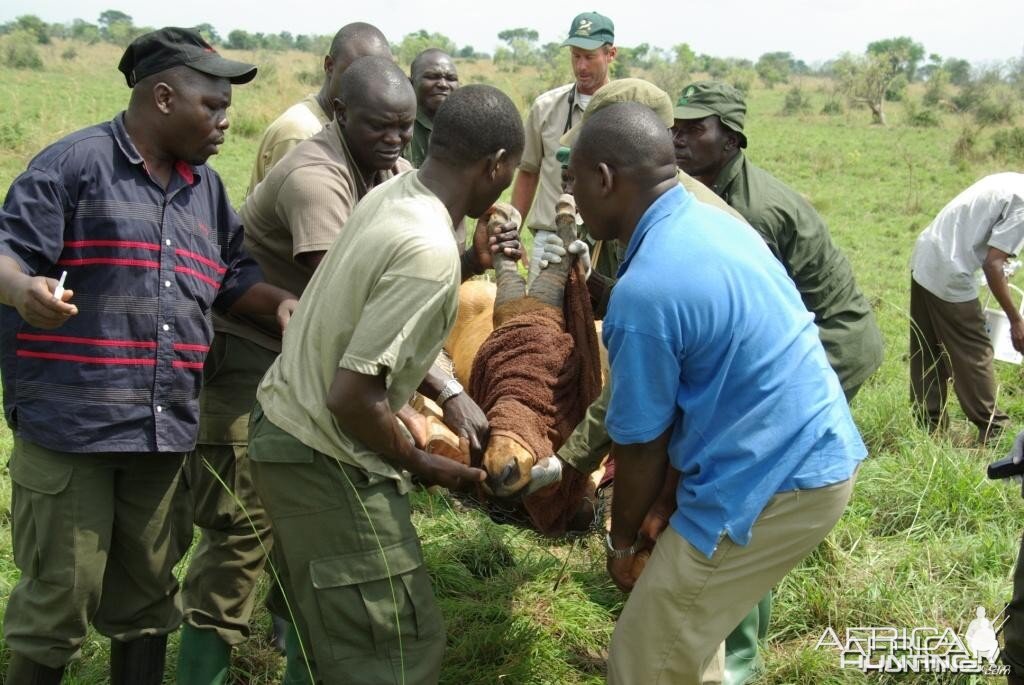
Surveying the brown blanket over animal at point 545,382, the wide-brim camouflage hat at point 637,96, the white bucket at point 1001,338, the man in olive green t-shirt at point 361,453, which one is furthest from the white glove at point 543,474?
the white bucket at point 1001,338

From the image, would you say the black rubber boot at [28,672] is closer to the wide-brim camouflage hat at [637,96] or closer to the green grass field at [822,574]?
the green grass field at [822,574]

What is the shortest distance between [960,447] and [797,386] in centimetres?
407

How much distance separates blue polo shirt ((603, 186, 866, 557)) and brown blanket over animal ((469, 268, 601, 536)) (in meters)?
0.59

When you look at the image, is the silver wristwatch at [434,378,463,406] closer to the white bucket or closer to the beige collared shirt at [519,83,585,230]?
the beige collared shirt at [519,83,585,230]

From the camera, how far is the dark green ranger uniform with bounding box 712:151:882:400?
382cm

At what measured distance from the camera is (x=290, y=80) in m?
26.9

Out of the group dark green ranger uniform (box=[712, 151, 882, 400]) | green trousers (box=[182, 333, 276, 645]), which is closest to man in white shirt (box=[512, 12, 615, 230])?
dark green ranger uniform (box=[712, 151, 882, 400])

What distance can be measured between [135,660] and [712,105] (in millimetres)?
2853

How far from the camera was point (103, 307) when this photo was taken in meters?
2.76

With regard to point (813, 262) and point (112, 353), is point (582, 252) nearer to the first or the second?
point (813, 262)

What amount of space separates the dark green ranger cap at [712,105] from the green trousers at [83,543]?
2281 millimetres

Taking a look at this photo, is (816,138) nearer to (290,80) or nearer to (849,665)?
(290,80)

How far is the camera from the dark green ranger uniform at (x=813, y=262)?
3.82 metres

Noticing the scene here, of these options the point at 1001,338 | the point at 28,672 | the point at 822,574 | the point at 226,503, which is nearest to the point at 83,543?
the point at 28,672
